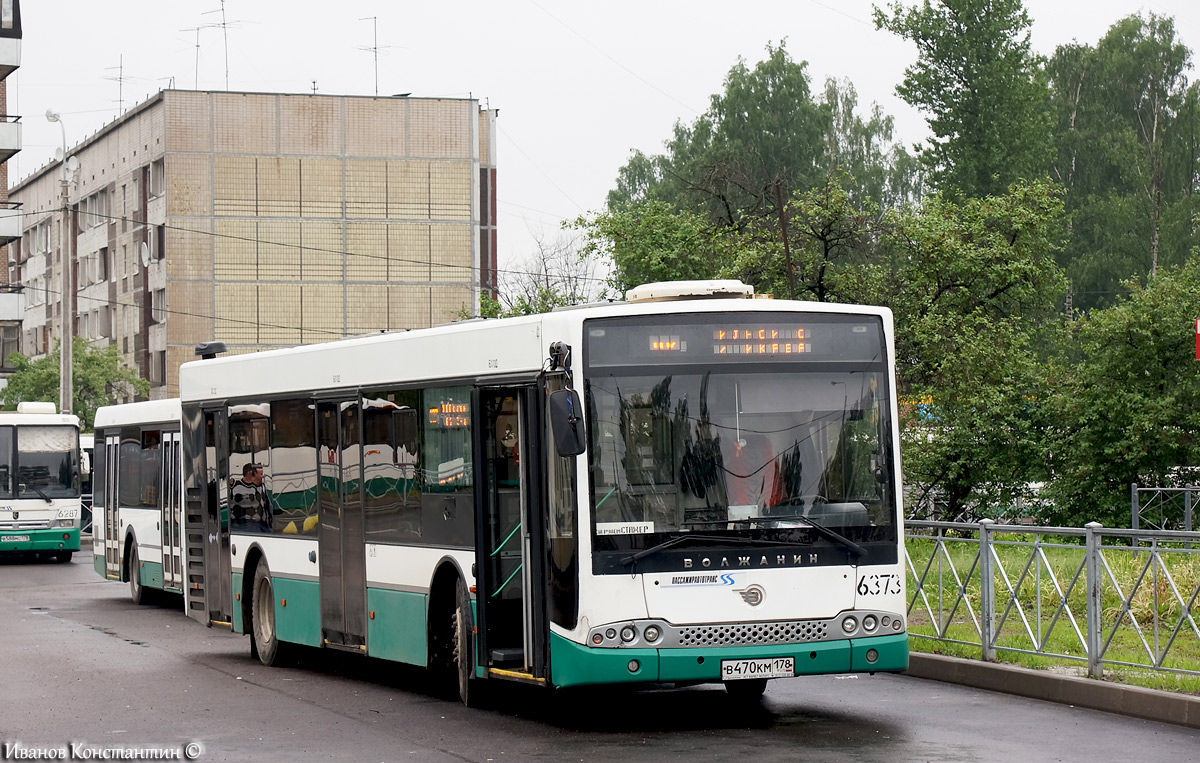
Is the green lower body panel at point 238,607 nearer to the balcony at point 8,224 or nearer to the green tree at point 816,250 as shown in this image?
the green tree at point 816,250

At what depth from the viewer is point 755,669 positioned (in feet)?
35.6

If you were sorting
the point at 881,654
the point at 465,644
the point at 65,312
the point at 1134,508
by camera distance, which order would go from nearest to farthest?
the point at 881,654
the point at 465,644
the point at 1134,508
the point at 65,312

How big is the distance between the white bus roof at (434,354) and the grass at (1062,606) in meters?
2.54

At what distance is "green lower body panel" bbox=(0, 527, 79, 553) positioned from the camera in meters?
35.2

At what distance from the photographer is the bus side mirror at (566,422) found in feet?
33.8

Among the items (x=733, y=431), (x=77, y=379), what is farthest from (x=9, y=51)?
(x=733, y=431)

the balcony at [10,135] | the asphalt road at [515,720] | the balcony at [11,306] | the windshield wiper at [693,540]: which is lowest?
the asphalt road at [515,720]

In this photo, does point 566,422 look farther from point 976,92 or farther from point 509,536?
point 976,92

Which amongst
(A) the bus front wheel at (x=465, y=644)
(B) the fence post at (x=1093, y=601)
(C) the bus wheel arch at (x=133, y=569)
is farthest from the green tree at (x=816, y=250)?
(A) the bus front wheel at (x=465, y=644)

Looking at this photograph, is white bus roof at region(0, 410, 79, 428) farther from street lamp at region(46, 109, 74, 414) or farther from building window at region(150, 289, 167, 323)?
building window at region(150, 289, 167, 323)

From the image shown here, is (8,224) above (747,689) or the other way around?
above

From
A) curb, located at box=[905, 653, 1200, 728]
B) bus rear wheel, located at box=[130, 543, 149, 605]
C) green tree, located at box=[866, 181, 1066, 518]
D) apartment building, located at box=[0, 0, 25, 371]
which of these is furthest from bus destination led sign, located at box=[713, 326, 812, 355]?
apartment building, located at box=[0, 0, 25, 371]

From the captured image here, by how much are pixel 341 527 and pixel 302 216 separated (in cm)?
6095

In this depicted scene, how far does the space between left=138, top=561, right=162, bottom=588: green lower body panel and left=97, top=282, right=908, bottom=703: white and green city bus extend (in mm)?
11960
